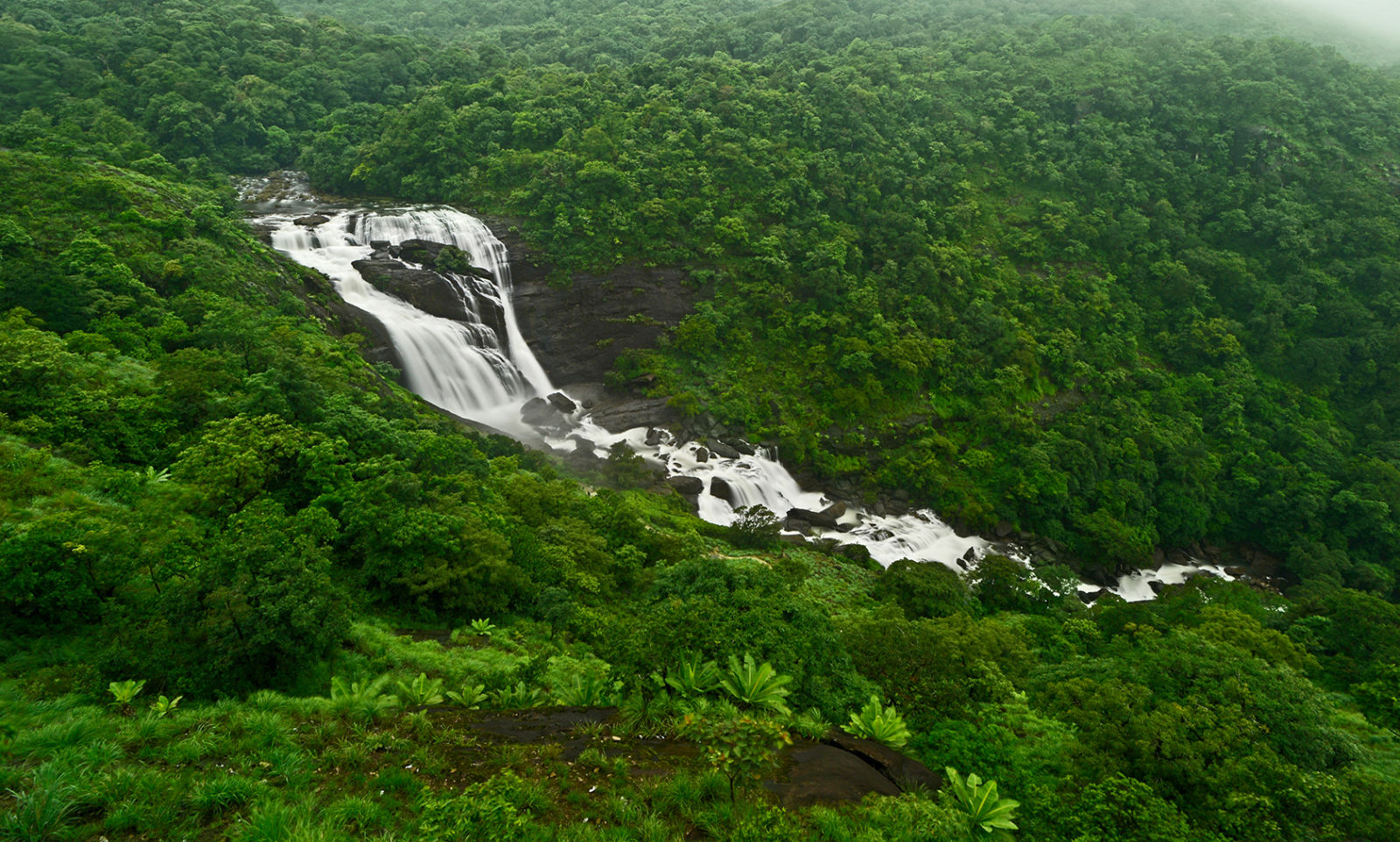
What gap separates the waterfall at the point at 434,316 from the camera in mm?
27125

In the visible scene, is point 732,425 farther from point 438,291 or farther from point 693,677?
point 693,677

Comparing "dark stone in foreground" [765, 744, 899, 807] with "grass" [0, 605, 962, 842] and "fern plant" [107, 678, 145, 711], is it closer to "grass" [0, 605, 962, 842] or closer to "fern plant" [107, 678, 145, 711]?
"grass" [0, 605, 962, 842]

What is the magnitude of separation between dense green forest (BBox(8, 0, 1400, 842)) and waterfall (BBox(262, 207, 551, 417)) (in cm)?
304

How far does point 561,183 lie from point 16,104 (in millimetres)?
24533

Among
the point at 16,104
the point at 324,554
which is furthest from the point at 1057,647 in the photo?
the point at 16,104

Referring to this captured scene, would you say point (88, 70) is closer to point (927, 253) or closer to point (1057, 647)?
point (927, 253)

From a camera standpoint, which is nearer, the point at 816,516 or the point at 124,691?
the point at 124,691

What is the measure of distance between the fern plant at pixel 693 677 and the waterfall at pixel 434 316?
70.1ft

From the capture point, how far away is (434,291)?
29.0 m

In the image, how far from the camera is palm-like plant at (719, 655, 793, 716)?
317 inches

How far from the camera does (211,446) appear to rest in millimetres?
11359

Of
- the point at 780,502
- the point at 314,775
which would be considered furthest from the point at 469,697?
the point at 780,502

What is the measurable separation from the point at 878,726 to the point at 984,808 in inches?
61.4

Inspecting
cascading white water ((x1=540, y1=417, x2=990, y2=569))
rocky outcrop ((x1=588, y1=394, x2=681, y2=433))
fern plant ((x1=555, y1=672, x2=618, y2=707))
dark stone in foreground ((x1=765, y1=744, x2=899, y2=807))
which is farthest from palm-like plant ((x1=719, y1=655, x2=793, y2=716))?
rocky outcrop ((x1=588, y1=394, x2=681, y2=433))
